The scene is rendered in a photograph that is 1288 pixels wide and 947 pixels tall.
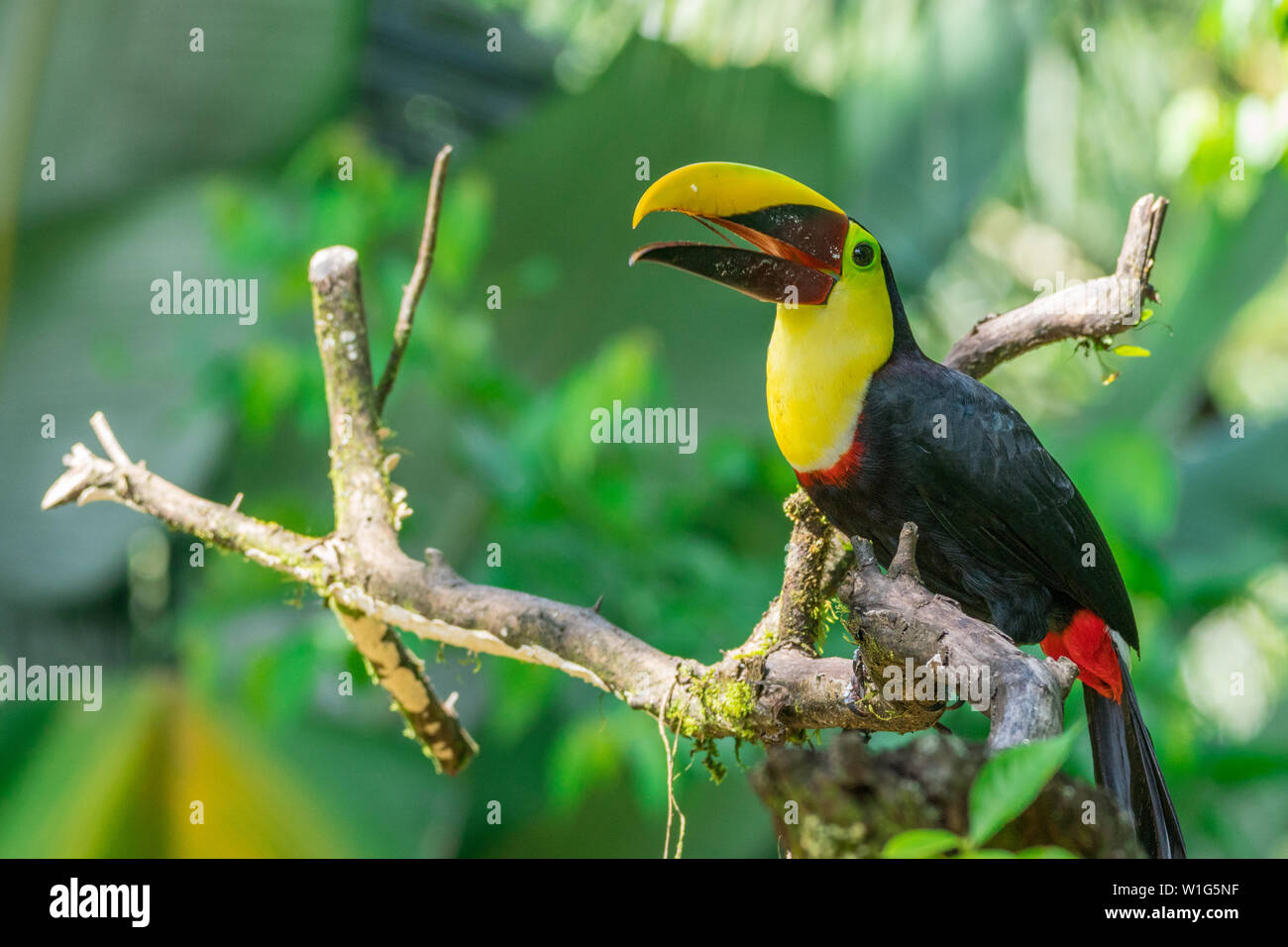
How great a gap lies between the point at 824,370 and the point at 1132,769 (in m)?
0.93

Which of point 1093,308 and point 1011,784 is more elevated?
point 1093,308

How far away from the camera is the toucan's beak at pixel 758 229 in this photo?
1995 millimetres

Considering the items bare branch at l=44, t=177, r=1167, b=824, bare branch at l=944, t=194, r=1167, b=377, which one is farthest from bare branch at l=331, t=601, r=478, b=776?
bare branch at l=944, t=194, r=1167, b=377

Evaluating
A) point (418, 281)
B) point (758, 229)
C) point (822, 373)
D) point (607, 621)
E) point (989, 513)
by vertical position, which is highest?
point (418, 281)

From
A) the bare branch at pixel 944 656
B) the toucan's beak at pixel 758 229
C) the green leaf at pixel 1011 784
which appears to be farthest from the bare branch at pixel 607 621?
the toucan's beak at pixel 758 229

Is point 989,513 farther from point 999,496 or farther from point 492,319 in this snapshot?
point 492,319

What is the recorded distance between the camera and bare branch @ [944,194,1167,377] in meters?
2.20

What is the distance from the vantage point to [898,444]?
6.77 feet

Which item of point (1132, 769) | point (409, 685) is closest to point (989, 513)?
point (1132, 769)

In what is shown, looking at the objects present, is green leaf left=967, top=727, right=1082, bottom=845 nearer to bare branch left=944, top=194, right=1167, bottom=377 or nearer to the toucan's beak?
the toucan's beak

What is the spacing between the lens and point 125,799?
586 centimetres

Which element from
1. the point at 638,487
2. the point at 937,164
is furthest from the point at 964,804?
the point at 937,164

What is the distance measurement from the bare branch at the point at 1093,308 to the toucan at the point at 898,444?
25cm
